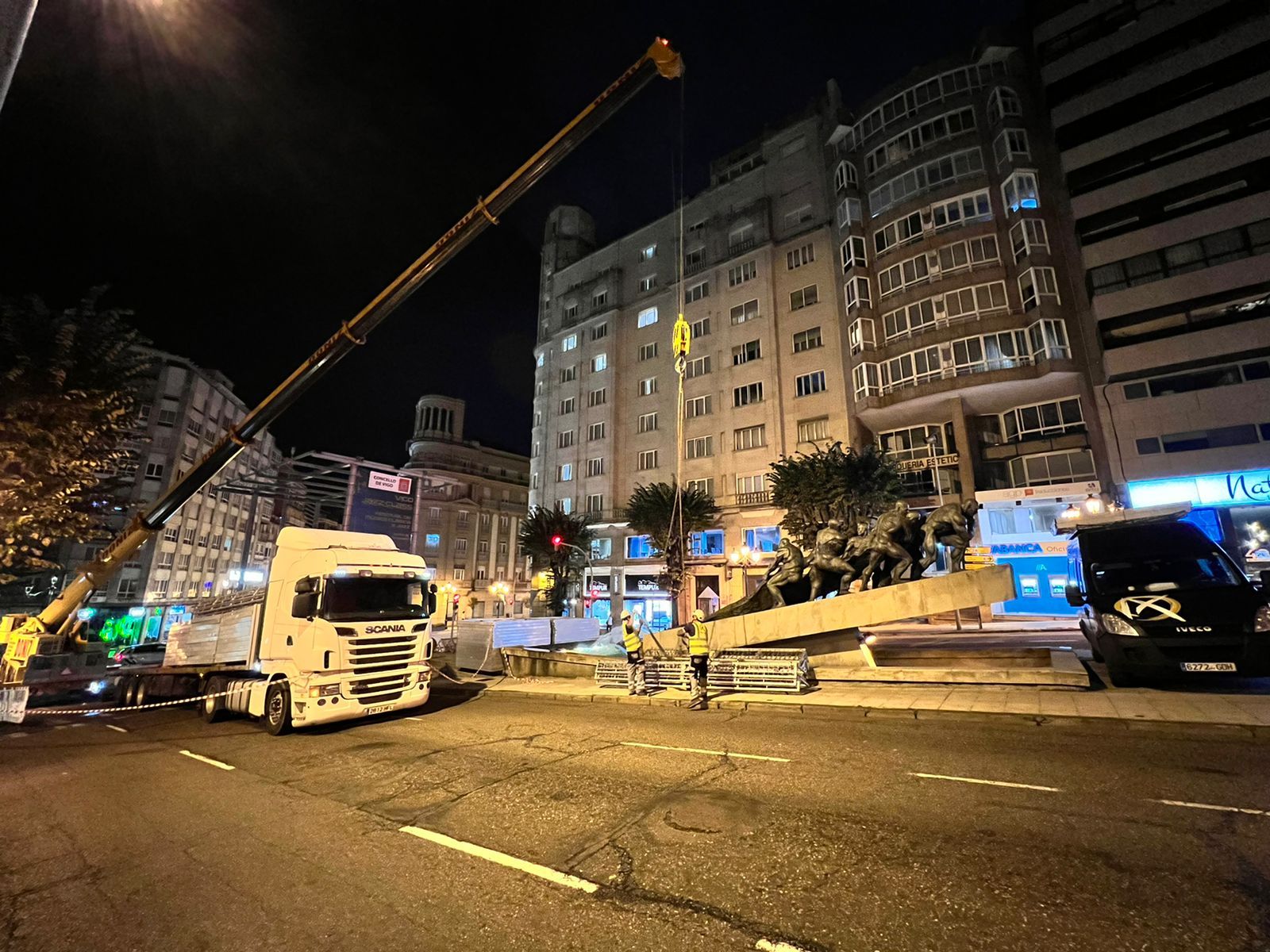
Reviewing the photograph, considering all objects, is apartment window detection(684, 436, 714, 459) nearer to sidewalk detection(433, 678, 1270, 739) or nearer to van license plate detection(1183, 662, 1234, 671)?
sidewalk detection(433, 678, 1270, 739)

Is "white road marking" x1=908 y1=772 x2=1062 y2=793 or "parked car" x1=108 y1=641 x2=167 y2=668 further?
"parked car" x1=108 y1=641 x2=167 y2=668

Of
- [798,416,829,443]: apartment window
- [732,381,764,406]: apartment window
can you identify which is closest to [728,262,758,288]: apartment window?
[732,381,764,406]: apartment window

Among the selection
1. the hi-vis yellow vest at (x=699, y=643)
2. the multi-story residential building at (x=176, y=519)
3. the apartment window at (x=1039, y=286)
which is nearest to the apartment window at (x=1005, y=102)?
the apartment window at (x=1039, y=286)

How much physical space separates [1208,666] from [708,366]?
37.6 m

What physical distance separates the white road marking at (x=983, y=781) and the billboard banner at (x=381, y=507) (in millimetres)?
37900

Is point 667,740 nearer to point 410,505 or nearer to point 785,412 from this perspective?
point 785,412

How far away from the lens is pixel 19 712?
40.3 ft

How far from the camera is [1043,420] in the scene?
32.0 meters

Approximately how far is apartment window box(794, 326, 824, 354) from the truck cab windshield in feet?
115

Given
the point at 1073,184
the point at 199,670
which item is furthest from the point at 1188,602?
the point at 1073,184

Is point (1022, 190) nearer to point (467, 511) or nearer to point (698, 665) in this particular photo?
point (698, 665)

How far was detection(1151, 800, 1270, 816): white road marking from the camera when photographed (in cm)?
493

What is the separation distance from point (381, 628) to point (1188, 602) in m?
15.0

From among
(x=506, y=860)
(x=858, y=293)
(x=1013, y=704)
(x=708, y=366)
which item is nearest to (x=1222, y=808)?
(x=1013, y=704)
